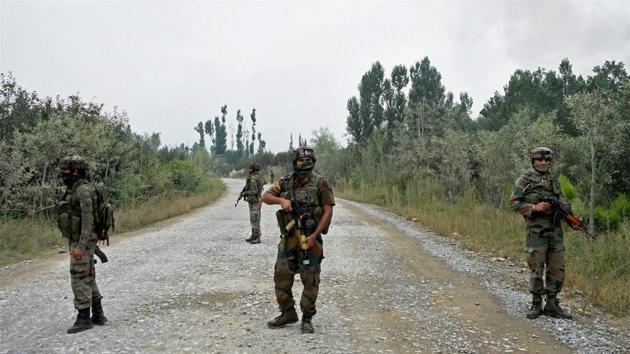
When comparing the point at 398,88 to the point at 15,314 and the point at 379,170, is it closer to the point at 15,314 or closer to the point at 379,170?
the point at 379,170

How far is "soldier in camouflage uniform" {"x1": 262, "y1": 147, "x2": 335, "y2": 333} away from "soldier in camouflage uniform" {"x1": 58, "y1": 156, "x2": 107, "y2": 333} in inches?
72.8

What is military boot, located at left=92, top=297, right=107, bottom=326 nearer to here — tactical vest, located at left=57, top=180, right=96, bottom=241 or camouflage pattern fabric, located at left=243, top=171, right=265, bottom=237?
tactical vest, located at left=57, top=180, right=96, bottom=241

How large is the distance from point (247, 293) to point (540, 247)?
372cm

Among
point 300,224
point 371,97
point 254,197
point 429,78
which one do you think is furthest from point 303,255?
point 429,78

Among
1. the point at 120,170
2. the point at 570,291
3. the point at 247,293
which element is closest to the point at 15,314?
the point at 247,293

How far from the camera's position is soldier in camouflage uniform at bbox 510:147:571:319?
17.4 feet

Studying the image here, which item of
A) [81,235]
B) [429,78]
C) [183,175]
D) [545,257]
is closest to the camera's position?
[81,235]

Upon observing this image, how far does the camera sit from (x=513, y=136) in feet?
49.4

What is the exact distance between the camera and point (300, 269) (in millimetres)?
4703

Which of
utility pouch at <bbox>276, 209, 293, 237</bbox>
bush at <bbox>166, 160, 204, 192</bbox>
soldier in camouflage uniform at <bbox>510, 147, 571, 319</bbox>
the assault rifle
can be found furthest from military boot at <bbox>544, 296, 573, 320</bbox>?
bush at <bbox>166, 160, 204, 192</bbox>

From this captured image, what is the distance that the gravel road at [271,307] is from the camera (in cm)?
440

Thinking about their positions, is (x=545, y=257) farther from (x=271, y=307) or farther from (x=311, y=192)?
(x=271, y=307)

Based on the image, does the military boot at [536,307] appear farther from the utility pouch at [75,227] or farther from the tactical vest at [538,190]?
the utility pouch at [75,227]

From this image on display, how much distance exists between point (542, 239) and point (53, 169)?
1262 centimetres
